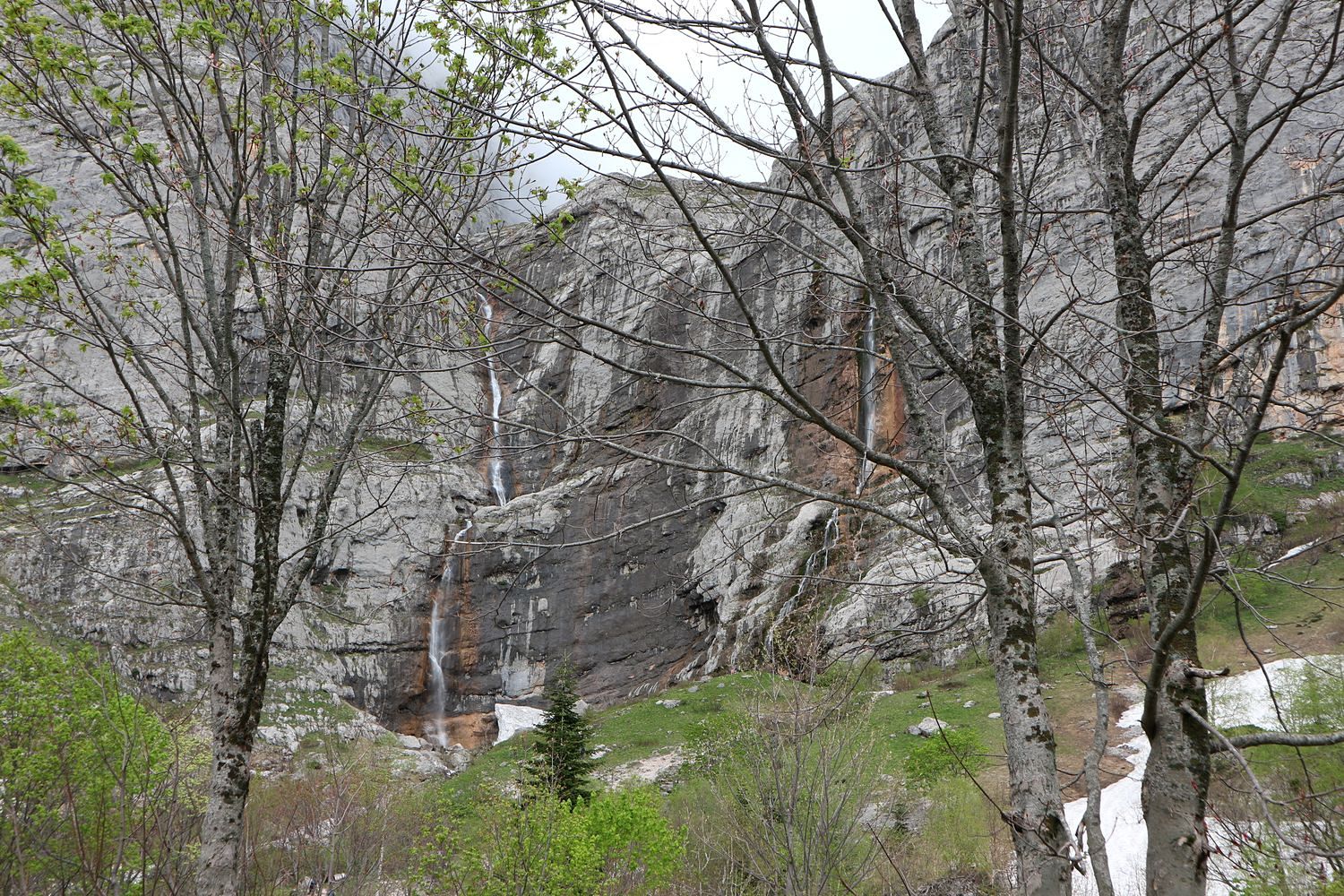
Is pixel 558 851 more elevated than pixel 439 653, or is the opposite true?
pixel 439 653

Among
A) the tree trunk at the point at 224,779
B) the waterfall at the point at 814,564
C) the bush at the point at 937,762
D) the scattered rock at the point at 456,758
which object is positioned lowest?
the scattered rock at the point at 456,758

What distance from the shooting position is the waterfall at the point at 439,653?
98.5ft

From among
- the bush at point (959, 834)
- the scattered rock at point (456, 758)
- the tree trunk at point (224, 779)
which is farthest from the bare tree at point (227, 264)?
the scattered rock at point (456, 758)

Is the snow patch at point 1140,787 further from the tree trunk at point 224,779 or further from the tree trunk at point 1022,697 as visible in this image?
the tree trunk at point 224,779

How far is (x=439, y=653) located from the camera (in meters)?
31.5

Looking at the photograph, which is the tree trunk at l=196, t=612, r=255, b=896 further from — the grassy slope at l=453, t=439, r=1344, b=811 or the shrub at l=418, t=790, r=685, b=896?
the grassy slope at l=453, t=439, r=1344, b=811

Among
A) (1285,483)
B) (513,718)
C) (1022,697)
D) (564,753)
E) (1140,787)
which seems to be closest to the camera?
(1022,697)

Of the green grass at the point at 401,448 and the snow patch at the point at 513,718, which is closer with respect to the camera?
the green grass at the point at 401,448

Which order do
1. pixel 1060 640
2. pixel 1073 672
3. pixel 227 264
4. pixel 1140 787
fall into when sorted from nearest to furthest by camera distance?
pixel 227 264 → pixel 1140 787 → pixel 1073 672 → pixel 1060 640

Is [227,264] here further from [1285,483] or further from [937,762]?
[1285,483]

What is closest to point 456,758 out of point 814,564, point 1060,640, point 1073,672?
point 1060,640

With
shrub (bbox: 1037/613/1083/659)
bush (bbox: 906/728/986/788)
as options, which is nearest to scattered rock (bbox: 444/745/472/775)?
bush (bbox: 906/728/986/788)

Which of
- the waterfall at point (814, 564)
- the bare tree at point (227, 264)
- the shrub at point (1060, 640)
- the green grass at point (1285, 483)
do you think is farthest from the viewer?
the shrub at point (1060, 640)

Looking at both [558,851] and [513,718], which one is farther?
[513,718]
